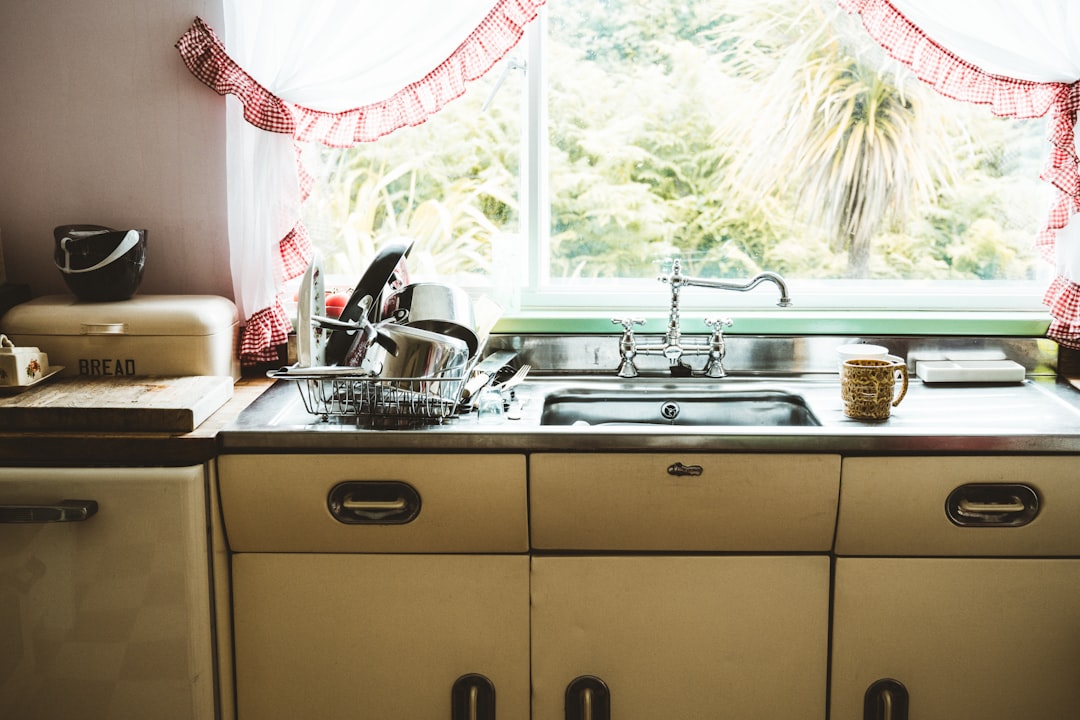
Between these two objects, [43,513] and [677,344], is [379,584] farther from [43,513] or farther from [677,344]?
[677,344]

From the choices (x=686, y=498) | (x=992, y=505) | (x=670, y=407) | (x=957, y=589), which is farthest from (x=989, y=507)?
(x=670, y=407)

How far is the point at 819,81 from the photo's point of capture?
2.09 m

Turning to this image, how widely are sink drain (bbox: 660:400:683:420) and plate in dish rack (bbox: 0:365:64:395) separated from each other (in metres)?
1.17

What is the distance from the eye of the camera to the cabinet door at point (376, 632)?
166 cm

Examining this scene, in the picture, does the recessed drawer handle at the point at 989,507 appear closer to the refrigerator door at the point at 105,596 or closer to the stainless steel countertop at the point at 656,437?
the stainless steel countertop at the point at 656,437

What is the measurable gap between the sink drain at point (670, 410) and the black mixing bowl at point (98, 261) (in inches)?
42.8

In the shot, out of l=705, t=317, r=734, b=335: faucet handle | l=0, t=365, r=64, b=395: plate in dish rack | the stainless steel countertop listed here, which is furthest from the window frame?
l=0, t=365, r=64, b=395: plate in dish rack

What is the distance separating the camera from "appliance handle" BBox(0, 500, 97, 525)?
1.52 meters

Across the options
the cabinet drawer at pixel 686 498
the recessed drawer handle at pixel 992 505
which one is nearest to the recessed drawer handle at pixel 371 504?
the cabinet drawer at pixel 686 498

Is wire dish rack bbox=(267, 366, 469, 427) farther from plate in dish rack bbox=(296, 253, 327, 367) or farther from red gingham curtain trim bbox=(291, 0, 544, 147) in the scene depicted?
red gingham curtain trim bbox=(291, 0, 544, 147)

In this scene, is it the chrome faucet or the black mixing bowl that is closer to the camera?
the black mixing bowl

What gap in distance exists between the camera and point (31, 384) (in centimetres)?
173

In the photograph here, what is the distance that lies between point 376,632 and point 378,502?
0.77ft

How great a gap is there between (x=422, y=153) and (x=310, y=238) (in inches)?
12.3
